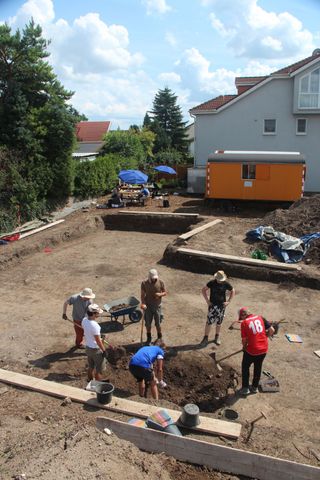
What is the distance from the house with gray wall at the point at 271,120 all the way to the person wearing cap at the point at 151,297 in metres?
17.4

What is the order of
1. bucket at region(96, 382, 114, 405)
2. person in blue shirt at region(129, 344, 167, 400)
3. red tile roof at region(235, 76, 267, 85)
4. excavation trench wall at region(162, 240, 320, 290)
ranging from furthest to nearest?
red tile roof at region(235, 76, 267, 85) < excavation trench wall at region(162, 240, 320, 290) < person in blue shirt at region(129, 344, 167, 400) < bucket at region(96, 382, 114, 405)

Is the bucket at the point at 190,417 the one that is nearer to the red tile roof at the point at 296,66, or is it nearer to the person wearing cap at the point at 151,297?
the person wearing cap at the point at 151,297

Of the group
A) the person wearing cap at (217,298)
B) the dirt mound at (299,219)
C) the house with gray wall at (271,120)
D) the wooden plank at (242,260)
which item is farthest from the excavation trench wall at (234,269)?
the house with gray wall at (271,120)

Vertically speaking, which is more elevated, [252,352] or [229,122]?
[229,122]

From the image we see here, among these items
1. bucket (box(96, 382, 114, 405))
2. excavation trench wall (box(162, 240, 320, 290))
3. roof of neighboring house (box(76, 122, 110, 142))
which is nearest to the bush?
excavation trench wall (box(162, 240, 320, 290))

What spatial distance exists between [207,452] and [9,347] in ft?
16.3

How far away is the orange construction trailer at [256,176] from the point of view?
63.4 ft

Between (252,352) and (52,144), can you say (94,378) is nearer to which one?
(252,352)

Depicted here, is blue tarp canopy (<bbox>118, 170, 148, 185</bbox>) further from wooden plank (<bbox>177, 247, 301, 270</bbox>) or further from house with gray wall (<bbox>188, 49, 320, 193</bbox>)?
wooden plank (<bbox>177, 247, 301, 270</bbox>)

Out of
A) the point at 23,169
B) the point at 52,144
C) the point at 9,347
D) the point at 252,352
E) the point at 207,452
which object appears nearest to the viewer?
the point at 207,452

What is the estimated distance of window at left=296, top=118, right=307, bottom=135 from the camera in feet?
88.2

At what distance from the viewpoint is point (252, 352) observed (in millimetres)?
6668

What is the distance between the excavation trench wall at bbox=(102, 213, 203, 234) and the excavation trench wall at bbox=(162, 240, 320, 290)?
15.9 feet

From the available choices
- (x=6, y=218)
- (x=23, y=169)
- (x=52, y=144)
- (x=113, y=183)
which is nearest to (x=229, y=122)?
(x=113, y=183)
